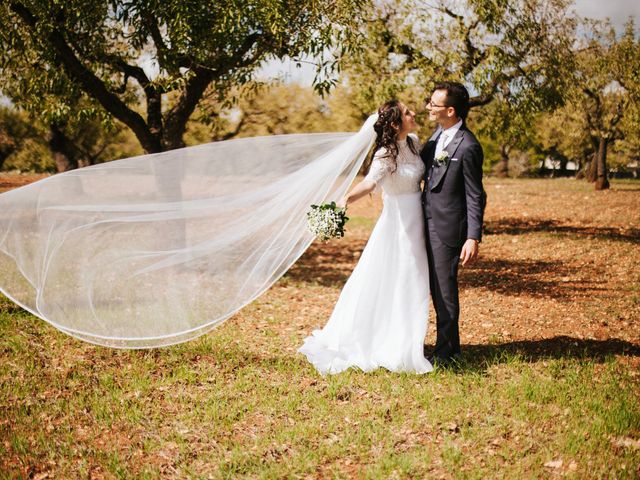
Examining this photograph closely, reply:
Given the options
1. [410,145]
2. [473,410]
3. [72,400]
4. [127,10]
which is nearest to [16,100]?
[127,10]

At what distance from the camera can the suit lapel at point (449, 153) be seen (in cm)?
500

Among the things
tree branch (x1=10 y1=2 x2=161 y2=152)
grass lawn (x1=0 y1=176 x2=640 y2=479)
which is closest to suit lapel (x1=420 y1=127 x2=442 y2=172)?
grass lawn (x1=0 y1=176 x2=640 y2=479)

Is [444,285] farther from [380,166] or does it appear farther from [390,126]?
[390,126]

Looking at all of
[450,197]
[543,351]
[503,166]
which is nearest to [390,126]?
[450,197]

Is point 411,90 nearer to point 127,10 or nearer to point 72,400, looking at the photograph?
point 127,10

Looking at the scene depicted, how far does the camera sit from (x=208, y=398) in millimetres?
5000

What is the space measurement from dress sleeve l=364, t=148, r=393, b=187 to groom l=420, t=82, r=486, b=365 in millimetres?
462

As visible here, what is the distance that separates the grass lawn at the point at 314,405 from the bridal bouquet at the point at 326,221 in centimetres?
151

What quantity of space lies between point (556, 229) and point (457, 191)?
1247cm

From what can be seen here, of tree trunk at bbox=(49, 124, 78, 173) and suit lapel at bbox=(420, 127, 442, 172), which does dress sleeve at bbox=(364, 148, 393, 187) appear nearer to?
suit lapel at bbox=(420, 127, 442, 172)

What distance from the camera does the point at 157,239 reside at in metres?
5.61

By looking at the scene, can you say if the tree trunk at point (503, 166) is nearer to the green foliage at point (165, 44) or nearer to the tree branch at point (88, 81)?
the green foliage at point (165, 44)

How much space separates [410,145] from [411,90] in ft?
30.6

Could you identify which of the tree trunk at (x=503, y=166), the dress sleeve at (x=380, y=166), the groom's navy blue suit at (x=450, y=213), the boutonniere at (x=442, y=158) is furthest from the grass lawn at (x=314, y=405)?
the tree trunk at (x=503, y=166)
